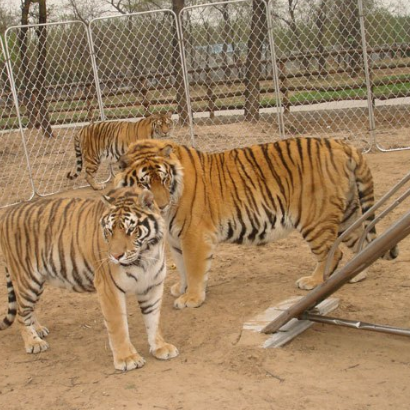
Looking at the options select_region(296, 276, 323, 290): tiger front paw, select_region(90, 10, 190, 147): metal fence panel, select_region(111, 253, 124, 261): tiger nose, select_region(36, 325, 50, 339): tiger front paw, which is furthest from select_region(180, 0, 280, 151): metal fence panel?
select_region(111, 253, 124, 261): tiger nose

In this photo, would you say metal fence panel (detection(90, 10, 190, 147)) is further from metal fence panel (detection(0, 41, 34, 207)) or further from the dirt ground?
the dirt ground

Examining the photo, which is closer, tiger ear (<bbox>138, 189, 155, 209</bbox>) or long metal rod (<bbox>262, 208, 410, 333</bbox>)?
long metal rod (<bbox>262, 208, 410, 333</bbox>)

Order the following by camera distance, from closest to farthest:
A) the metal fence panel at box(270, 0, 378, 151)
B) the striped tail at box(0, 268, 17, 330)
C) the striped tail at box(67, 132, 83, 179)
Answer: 1. the striped tail at box(0, 268, 17, 330)
2. the striped tail at box(67, 132, 83, 179)
3. the metal fence panel at box(270, 0, 378, 151)

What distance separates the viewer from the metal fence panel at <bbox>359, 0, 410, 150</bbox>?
35.9 ft

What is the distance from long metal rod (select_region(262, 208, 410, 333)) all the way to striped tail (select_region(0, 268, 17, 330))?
1640 millimetres

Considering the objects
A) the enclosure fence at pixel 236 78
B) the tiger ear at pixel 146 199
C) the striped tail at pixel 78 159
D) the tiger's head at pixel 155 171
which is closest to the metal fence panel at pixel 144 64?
the enclosure fence at pixel 236 78

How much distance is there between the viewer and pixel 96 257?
3.81 m

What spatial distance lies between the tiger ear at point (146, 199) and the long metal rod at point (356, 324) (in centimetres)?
118

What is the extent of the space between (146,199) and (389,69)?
10314 millimetres

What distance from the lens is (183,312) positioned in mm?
4543

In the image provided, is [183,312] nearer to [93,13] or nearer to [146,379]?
[146,379]

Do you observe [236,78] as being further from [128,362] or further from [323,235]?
[128,362]

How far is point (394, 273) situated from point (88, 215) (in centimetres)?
234

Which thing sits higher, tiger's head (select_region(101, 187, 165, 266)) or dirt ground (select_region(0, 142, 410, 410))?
tiger's head (select_region(101, 187, 165, 266))
